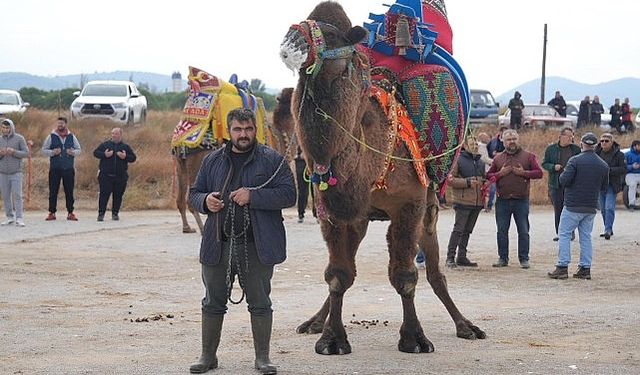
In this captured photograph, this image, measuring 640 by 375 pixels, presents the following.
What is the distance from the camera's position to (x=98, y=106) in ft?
117

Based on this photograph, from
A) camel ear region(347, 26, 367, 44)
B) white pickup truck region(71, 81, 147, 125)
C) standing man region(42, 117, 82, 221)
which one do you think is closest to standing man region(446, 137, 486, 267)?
camel ear region(347, 26, 367, 44)

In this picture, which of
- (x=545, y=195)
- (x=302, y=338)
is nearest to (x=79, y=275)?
(x=302, y=338)

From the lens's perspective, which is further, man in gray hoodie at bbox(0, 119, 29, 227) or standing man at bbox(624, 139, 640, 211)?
standing man at bbox(624, 139, 640, 211)

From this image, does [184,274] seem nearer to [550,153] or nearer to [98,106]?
[550,153]

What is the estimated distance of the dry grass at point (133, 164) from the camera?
85.4ft

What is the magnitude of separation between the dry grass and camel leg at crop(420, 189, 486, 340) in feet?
52.0

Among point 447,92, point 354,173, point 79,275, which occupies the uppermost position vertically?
point 447,92

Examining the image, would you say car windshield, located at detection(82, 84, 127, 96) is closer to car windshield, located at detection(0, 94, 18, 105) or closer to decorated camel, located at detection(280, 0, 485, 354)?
car windshield, located at detection(0, 94, 18, 105)

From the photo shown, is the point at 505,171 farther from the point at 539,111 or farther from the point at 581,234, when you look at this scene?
the point at 539,111

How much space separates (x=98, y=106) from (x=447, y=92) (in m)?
27.2

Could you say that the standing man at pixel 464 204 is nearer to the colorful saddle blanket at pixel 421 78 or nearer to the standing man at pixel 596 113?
the colorful saddle blanket at pixel 421 78

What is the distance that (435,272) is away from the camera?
10.3 m

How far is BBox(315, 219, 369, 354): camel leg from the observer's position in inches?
351

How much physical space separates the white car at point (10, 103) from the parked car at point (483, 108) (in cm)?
1757
